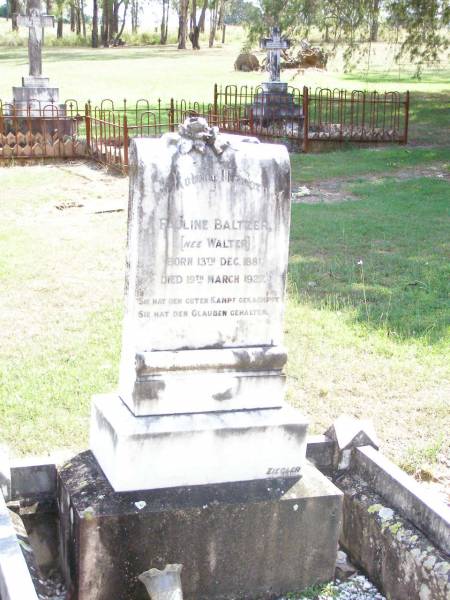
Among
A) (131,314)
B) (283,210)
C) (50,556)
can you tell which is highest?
(283,210)

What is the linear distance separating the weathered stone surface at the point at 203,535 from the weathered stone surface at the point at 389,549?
203mm

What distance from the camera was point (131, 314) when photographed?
3.96 meters

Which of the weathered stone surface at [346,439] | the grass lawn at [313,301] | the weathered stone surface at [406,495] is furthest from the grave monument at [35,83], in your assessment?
the weathered stone surface at [406,495]

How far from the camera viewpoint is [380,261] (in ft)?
30.3

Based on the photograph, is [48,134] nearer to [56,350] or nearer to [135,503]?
[56,350]

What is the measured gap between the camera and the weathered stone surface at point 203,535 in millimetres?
3748

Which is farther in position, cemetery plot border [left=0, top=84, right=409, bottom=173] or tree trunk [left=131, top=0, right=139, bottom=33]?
tree trunk [left=131, top=0, right=139, bottom=33]

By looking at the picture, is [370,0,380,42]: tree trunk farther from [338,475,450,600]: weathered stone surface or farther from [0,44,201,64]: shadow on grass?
[0,44,201,64]: shadow on grass

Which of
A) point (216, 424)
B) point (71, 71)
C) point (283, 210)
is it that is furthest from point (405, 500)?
point (71, 71)

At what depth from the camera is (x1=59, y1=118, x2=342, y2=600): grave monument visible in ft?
12.5

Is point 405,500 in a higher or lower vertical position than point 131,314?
lower

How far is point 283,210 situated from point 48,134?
13475 mm

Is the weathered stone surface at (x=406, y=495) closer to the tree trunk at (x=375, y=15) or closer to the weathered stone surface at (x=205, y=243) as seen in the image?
the weathered stone surface at (x=205, y=243)

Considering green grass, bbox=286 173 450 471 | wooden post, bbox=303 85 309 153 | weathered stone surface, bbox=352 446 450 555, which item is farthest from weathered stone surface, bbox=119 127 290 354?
wooden post, bbox=303 85 309 153
